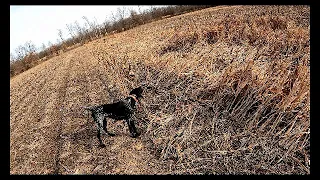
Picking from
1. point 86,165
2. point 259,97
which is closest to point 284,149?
point 259,97

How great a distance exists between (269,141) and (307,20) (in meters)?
7.04

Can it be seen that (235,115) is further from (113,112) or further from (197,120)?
(113,112)

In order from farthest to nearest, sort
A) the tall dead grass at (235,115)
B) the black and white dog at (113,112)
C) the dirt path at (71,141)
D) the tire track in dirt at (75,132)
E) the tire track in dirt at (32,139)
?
the black and white dog at (113,112) → the tire track in dirt at (32,139) → the tire track in dirt at (75,132) → the dirt path at (71,141) → the tall dead grass at (235,115)

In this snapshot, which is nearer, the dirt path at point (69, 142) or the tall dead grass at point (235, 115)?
the tall dead grass at point (235, 115)

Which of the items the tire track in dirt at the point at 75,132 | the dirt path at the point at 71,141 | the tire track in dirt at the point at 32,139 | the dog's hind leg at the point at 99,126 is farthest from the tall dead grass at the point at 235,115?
the tire track in dirt at the point at 32,139

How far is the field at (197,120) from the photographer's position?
455 centimetres

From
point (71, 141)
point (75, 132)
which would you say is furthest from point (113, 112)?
point (75, 132)

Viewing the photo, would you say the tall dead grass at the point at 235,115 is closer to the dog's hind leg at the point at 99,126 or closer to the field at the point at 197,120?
the field at the point at 197,120

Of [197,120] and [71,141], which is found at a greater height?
[71,141]

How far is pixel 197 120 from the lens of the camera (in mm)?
5445

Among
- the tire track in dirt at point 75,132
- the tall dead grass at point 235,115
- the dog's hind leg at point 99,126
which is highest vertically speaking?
the dog's hind leg at point 99,126

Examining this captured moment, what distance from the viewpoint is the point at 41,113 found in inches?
301

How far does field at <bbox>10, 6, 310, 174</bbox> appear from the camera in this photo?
4.55m

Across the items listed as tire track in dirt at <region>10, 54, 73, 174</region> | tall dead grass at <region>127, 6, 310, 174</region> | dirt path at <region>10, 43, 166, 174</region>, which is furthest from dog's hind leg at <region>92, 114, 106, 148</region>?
tire track in dirt at <region>10, 54, 73, 174</region>
